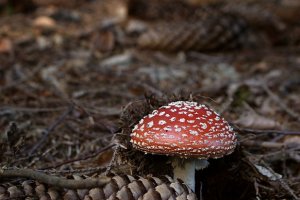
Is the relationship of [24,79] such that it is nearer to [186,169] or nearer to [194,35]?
[194,35]

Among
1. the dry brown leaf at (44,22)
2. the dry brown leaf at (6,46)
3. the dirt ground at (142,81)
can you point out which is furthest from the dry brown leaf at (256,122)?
the dry brown leaf at (44,22)

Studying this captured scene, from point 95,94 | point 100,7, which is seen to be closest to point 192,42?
point 95,94

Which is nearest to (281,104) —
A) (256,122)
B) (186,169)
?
(256,122)

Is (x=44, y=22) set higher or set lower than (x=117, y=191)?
lower

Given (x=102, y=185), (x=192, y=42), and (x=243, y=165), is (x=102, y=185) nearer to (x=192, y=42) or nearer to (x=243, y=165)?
(x=243, y=165)

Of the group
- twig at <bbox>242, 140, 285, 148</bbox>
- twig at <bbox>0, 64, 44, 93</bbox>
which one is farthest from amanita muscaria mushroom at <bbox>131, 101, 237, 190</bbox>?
twig at <bbox>0, 64, 44, 93</bbox>

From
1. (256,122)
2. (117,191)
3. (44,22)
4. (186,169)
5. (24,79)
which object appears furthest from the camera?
(44,22)

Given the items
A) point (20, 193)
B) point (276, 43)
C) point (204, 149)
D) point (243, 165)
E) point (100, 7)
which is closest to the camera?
point (20, 193)
